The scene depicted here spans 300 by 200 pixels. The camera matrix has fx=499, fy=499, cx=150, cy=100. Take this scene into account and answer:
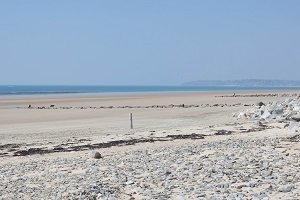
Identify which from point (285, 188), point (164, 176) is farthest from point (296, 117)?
point (285, 188)

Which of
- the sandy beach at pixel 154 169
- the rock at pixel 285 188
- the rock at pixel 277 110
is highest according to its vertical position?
the rock at pixel 277 110

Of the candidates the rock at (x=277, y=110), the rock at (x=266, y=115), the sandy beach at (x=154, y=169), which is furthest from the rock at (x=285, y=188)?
the rock at (x=277, y=110)

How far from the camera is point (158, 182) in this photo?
10.7m

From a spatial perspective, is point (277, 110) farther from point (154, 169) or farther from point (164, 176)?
point (164, 176)

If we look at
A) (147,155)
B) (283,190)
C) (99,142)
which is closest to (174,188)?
(283,190)

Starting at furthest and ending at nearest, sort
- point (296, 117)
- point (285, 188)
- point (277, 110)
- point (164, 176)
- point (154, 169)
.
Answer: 1. point (277, 110)
2. point (296, 117)
3. point (154, 169)
4. point (164, 176)
5. point (285, 188)

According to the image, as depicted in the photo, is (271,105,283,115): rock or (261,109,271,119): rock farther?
(271,105,283,115): rock

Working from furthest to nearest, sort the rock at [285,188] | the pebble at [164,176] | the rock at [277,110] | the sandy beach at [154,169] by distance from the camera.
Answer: the rock at [277,110] → the sandy beach at [154,169] → the pebble at [164,176] → the rock at [285,188]

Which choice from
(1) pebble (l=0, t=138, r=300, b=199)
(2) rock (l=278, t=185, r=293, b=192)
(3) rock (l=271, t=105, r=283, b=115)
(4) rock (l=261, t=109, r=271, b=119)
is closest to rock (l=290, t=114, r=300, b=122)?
(4) rock (l=261, t=109, r=271, b=119)

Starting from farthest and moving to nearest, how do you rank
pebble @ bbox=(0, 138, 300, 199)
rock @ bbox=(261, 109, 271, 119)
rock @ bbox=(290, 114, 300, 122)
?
rock @ bbox=(261, 109, 271, 119), rock @ bbox=(290, 114, 300, 122), pebble @ bbox=(0, 138, 300, 199)

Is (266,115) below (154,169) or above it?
above

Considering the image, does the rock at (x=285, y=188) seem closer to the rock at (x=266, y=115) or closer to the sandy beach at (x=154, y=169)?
the sandy beach at (x=154, y=169)

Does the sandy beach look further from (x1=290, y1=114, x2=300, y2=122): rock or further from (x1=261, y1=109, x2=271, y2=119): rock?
(x1=261, y1=109, x2=271, y2=119): rock

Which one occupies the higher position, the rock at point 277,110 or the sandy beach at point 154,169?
the rock at point 277,110
